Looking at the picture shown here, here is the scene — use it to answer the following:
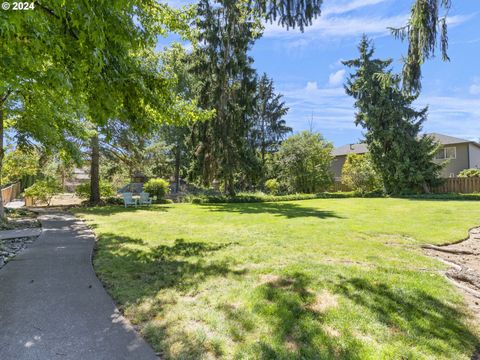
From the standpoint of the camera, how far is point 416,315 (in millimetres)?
3129

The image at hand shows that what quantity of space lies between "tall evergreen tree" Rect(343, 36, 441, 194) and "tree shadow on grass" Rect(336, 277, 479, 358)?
21456mm

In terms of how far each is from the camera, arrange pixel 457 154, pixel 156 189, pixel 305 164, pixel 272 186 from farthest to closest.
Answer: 1. pixel 457 154
2. pixel 272 186
3. pixel 305 164
4. pixel 156 189

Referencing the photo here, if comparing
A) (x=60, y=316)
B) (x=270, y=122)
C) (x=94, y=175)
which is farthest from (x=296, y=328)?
(x=270, y=122)

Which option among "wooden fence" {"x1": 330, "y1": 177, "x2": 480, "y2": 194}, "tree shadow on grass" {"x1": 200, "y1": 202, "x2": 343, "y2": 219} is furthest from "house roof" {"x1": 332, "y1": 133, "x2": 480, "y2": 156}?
"tree shadow on grass" {"x1": 200, "y1": 202, "x2": 343, "y2": 219}

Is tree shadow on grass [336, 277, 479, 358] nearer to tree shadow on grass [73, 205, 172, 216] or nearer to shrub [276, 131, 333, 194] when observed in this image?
tree shadow on grass [73, 205, 172, 216]

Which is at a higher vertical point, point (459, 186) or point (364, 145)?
point (364, 145)

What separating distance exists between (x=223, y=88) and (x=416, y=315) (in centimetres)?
1723

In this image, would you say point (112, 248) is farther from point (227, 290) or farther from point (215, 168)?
point (215, 168)

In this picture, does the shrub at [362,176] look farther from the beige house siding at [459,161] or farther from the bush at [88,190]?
the bush at [88,190]

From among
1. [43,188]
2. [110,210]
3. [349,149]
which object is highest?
[349,149]

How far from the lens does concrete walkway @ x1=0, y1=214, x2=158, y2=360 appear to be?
254 cm

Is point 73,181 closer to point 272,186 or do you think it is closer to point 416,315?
point 272,186

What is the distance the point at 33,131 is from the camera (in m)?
11.7

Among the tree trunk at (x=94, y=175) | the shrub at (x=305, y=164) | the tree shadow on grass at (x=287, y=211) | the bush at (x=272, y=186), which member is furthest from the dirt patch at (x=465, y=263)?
the bush at (x=272, y=186)
